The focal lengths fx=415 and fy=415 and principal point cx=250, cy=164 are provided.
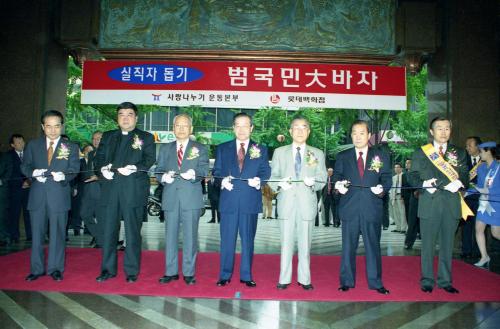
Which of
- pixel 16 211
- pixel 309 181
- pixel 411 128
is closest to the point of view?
pixel 309 181

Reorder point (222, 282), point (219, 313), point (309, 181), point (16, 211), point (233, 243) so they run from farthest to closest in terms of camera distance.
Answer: point (16, 211) → point (233, 243) → point (222, 282) → point (309, 181) → point (219, 313)

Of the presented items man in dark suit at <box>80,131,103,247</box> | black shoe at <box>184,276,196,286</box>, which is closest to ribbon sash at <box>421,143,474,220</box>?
black shoe at <box>184,276,196,286</box>

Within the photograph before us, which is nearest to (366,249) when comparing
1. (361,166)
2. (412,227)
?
(361,166)

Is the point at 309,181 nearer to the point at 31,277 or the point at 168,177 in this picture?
the point at 168,177

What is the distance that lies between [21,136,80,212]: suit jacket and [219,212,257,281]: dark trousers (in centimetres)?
178

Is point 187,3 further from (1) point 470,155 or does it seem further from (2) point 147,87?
(1) point 470,155

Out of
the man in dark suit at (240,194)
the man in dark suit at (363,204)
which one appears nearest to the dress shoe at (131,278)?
the man in dark suit at (240,194)

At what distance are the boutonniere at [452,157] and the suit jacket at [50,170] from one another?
4029 mm

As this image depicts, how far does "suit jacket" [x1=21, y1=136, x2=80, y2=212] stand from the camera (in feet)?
14.8

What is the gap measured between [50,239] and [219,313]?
7.28 feet

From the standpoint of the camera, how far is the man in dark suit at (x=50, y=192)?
4492 millimetres

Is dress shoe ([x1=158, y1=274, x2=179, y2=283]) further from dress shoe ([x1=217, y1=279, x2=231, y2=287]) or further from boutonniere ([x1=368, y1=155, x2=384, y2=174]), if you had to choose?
boutonniere ([x1=368, y1=155, x2=384, y2=174])

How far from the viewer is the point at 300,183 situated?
171 inches

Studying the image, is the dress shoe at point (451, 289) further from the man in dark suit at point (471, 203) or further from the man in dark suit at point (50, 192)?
the man in dark suit at point (50, 192)
